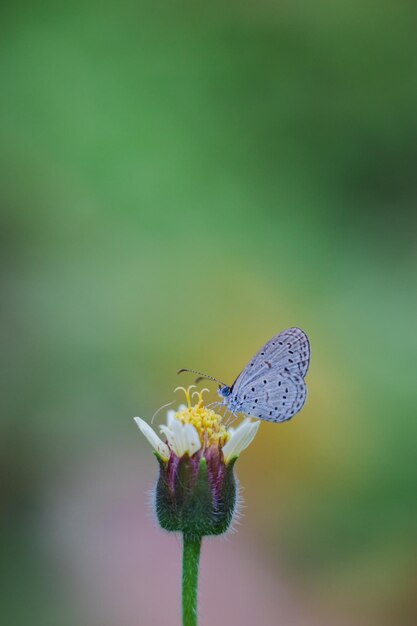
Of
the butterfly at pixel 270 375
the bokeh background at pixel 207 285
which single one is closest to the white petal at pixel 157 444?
the butterfly at pixel 270 375

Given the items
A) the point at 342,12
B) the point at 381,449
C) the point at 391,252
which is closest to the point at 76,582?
the point at 381,449

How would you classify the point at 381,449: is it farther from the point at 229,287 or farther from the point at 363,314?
the point at 229,287

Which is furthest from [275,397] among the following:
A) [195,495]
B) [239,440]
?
[195,495]

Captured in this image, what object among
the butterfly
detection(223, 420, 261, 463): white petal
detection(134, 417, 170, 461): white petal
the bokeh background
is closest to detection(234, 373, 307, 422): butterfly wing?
the butterfly

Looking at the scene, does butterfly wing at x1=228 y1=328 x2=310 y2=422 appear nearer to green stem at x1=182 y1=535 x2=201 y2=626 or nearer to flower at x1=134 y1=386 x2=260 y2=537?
flower at x1=134 y1=386 x2=260 y2=537

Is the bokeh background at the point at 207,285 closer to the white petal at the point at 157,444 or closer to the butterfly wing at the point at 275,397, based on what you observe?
the butterfly wing at the point at 275,397

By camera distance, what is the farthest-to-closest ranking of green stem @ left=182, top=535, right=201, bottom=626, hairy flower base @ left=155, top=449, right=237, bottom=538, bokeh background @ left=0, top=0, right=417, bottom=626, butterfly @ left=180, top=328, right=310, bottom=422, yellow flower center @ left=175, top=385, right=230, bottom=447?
bokeh background @ left=0, top=0, right=417, bottom=626 < butterfly @ left=180, top=328, right=310, bottom=422 < yellow flower center @ left=175, top=385, right=230, bottom=447 < hairy flower base @ left=155, top=449, right=237, bottom=538 < green stem @ left=182, top=535, right=201, bottom=626
